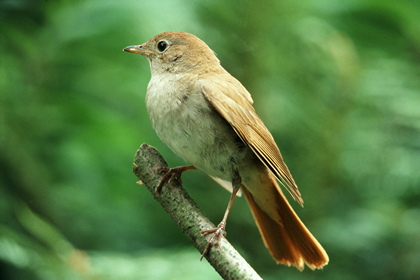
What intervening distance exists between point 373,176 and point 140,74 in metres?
1.54

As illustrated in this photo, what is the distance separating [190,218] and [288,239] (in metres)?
0.97

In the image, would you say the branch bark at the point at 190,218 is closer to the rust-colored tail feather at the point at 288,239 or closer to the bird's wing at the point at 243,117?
the bird's wing at the point at 243,117

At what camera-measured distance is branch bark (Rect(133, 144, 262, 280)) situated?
2.42 metres

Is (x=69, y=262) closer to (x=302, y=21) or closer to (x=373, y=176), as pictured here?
(x=373, y=176)

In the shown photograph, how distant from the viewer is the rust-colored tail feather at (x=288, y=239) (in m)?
3.33

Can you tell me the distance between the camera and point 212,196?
13.3ft

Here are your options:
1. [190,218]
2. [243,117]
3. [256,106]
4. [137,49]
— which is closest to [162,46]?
[137,49]

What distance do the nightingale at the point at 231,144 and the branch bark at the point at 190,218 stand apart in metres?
0.22

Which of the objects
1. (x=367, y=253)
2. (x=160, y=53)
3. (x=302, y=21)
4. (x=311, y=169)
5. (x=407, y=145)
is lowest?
(x=367, y=253)

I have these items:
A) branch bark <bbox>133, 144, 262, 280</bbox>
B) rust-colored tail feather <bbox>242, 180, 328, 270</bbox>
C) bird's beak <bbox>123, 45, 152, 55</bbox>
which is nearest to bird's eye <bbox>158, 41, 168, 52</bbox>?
bird's beak <bbox>123, 45, 152, 55</bbox>

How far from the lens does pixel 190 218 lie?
105 inches

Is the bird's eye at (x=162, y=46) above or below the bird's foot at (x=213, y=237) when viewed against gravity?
above

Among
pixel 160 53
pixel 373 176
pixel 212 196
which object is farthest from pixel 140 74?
pixel 373 176

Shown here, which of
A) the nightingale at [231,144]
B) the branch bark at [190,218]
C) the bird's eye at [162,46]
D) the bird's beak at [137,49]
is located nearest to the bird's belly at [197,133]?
the nightingale at [231,144]
